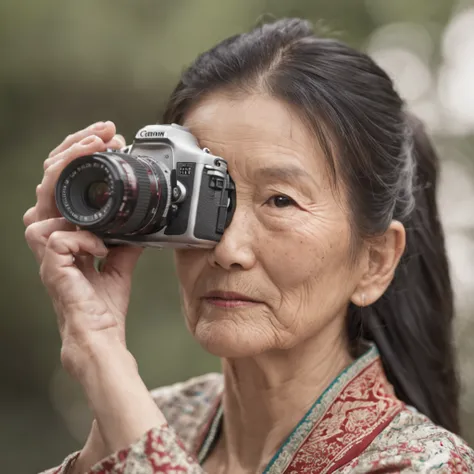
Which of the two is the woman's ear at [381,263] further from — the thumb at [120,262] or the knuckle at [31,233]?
the knuckle at [31,233]

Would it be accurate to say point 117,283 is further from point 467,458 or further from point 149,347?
point 149,347

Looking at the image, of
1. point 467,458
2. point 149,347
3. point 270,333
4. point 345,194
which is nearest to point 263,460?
point 270,333

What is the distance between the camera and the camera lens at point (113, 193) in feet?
5.90

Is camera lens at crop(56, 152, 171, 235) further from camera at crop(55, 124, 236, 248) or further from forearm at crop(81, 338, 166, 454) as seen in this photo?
forearm at crop(81, 338, 166, 454)

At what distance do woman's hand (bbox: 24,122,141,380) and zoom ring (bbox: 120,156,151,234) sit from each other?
14 cm

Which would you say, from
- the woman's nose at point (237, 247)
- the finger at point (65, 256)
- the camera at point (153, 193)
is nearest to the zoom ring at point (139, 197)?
the camera at point (153, 193)

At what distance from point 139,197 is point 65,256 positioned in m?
0.26

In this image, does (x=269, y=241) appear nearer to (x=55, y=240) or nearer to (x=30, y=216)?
(x=55, y=240)

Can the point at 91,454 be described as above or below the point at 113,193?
below

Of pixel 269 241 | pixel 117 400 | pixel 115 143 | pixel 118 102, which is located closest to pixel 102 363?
pixel 117 400

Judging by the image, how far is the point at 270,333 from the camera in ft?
6.78

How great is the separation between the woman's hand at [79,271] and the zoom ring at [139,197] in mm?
141

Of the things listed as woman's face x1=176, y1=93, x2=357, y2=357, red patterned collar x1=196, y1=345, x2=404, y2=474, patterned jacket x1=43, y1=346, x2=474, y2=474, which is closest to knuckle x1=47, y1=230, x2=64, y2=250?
woman's face x1=176, y1=93, x2=357, y2=357

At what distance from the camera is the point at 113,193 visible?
1.78 meters
